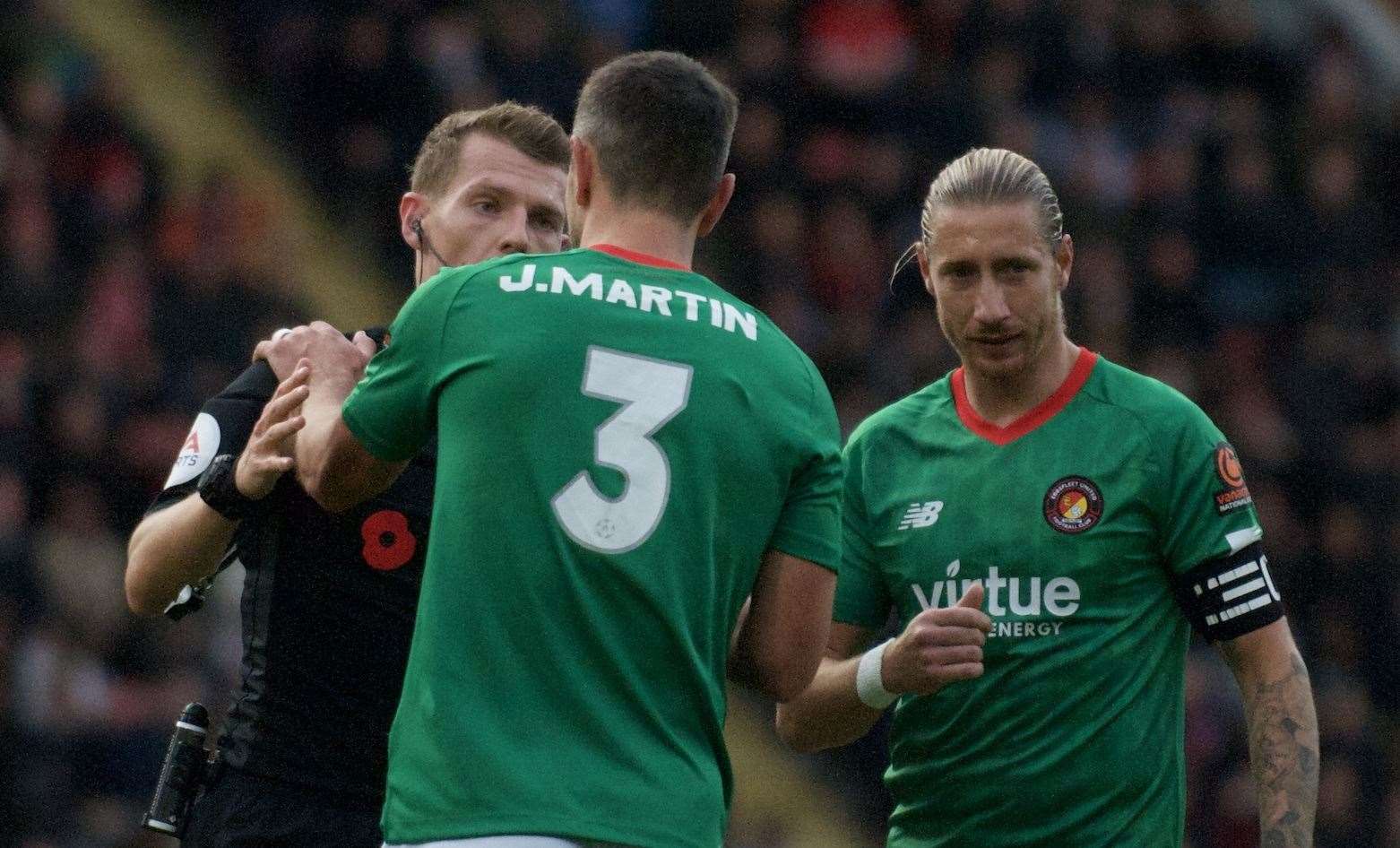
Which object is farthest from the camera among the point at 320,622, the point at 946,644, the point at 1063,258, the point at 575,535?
the point at 1063,258

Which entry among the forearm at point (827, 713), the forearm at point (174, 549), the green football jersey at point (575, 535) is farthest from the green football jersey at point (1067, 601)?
the forearm at point (174, 549)

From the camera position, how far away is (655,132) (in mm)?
3639

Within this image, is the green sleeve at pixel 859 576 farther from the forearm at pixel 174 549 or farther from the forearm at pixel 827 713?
the forearm at pixel 174 549

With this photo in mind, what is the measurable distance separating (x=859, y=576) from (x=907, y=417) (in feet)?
1.26

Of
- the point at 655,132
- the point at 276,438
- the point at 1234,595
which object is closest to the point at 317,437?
the point at 276,438

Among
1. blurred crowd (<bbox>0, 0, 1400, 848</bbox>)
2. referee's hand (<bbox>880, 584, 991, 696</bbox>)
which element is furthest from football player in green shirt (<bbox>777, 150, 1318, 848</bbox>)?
blurred crowd (<bbox>0, 0, 1400, 848</bbox>)

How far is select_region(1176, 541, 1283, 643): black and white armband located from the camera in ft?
14.2

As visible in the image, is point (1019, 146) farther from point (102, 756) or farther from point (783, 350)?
point (783, 350)

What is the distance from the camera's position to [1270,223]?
42.4 ft

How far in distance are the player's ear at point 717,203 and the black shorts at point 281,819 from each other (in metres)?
1.38

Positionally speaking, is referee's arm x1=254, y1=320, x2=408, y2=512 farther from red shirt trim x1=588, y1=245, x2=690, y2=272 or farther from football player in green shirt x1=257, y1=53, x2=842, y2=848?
red shirt trim x1=588, y1=245, x2=690, y2=272

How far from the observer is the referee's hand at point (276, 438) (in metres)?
3.84

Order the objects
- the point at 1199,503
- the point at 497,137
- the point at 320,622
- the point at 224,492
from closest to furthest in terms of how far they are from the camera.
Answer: the point at 224,492, the point at 320,622, the point at 1199,503, the point at 497,137

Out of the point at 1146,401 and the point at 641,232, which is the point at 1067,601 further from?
the point at 641,232
